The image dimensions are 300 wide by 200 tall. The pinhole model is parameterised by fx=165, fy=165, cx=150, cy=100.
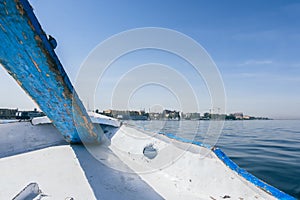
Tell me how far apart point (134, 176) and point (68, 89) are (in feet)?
3.91

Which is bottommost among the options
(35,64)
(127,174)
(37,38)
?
(127,174)

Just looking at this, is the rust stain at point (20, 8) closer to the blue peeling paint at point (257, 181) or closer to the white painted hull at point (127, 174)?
the white painted hull at point (127, 174)

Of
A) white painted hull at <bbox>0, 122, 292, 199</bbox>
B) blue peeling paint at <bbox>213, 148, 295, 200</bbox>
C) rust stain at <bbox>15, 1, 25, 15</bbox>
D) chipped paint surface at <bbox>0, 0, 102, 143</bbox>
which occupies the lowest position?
white painted hull at <bbox>0, 122, 292, 199</bbox>

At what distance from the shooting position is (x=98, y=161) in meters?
2.22

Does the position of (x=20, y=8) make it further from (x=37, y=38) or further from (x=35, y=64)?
(x=35, y=64)

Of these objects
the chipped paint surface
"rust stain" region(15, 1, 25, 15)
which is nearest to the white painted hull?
the chipped paint surface

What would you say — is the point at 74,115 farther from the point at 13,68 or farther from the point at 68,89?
the point at 13,68

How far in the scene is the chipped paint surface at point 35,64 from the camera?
93 cm

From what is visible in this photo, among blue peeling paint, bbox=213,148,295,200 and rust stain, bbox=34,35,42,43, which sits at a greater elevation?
rust stain, bbox=34,35,42,43

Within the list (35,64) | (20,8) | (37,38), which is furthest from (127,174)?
(20,8)

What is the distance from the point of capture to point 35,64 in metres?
1.27

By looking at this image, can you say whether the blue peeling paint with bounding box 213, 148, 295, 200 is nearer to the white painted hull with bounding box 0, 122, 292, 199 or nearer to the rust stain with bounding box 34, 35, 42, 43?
the white painted hull with bounding box 0, 122, 292, 199

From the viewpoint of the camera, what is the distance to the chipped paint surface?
93 cm

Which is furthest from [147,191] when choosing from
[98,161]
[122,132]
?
[122,132]
